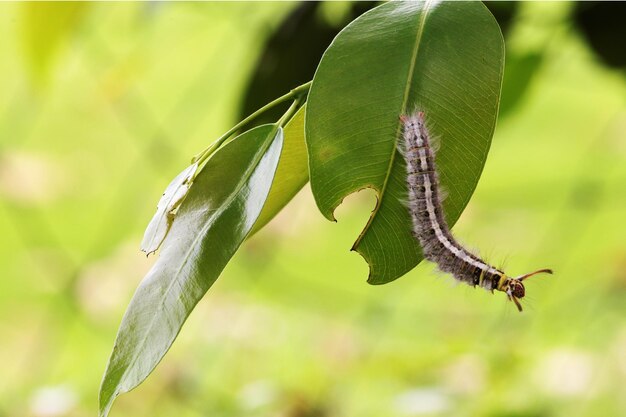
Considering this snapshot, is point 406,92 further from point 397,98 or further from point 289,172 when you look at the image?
point 289,172

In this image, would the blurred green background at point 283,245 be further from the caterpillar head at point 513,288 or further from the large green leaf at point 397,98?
the large green leaf at point 397,98

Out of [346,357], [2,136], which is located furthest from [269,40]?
[2,136]

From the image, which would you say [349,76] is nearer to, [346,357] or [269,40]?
[269,40]

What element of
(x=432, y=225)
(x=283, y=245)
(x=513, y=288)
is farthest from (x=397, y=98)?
(x=283, y=245)

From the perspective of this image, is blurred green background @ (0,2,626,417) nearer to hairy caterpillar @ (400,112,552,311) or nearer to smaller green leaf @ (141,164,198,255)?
hairy caterpillar @ (400,112,552,311)

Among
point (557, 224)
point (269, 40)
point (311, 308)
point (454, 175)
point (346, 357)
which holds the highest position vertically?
point (454, 175)

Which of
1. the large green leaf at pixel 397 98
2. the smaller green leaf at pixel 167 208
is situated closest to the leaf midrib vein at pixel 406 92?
the large green leaf at pixel 397 98
